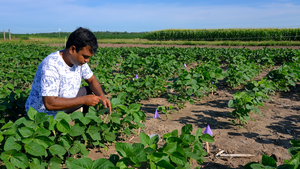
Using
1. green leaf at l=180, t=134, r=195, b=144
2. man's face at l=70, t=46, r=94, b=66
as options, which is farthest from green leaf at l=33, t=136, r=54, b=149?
green leaf at l=180, t=134, r=195, b=144

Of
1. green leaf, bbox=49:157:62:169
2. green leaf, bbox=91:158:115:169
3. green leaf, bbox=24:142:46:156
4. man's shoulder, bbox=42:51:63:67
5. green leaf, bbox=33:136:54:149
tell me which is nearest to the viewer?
Result: green leaf, bbox=91:158:115:169

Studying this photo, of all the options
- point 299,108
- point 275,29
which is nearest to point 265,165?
point 299,108

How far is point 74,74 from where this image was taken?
2443 mm

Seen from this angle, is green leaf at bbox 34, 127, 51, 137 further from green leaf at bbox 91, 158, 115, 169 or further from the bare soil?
the bare soil

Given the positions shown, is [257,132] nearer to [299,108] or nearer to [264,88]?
[264,88]

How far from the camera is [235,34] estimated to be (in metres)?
26.4

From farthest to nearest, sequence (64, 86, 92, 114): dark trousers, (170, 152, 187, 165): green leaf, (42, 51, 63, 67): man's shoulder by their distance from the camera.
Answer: (64, 86, 92, 114): dark trousers < (42, 51, 63, 67): man's shoulder < (170, 152, 187, 165): green leaf

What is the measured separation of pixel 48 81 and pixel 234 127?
2403 millimetres

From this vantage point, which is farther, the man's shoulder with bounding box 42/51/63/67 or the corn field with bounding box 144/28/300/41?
the corn field with bounding box 144/28/300/41

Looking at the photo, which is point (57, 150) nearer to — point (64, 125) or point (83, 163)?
point (64, 125)

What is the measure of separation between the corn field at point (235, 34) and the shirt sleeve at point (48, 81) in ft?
74.5

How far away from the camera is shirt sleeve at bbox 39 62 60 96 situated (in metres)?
2.05

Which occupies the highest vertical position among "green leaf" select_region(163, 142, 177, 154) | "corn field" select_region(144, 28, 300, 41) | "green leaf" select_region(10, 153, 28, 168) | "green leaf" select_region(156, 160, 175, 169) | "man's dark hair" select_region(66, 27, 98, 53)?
"corn field" select_region(144, 28, 300, 41)

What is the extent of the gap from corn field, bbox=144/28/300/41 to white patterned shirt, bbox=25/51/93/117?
22.4 m
